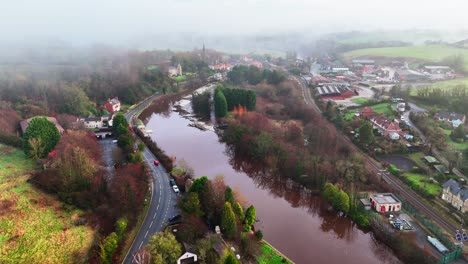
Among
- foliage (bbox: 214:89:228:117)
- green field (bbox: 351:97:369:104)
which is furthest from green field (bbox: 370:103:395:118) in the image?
foliage (bbox: 214:89:228:117)

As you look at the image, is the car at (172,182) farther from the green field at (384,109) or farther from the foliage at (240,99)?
the green field at (384,109)

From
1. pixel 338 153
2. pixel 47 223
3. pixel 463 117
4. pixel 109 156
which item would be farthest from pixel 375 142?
pixel 47 223

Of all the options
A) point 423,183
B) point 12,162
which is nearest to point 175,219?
point 12,162

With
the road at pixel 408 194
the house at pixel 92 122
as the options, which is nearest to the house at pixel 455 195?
the road at pixel 408 194

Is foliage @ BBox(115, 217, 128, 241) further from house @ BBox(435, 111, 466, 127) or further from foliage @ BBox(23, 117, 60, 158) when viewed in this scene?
house @ BBox(435, 111, 466, 127)

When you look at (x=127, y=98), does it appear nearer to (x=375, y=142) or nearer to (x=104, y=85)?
(x=104, y=85)

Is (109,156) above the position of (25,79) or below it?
below
